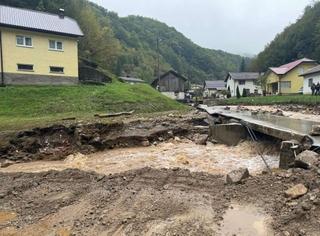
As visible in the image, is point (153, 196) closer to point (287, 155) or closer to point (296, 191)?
point (296, 191)

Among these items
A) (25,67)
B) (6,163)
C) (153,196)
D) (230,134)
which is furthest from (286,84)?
(153,196)

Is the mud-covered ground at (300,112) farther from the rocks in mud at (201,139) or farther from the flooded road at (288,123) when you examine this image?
the rocks in mud at (201,139)

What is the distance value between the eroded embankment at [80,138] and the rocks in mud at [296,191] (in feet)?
27.3

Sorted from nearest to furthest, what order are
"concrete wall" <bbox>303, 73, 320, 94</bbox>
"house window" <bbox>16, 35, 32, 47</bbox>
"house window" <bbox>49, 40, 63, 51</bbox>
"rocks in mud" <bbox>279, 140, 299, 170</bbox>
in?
"rocks in mud" <bbox>279, 140, 299, 170</bbox>, "house window" <bbox>16, 35, 32, 47</bbox>, "house window" <bbox>49, 40, 63, 51</bbox>, "concrete wall" <bbox>303, 73, 320, 94</bbox>

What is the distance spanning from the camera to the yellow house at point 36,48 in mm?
28281

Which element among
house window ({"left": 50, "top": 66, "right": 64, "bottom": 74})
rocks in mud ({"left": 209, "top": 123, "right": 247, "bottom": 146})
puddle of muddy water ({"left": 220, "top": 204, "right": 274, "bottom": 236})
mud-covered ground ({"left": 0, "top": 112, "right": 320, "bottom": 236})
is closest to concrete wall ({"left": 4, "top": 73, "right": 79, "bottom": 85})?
house window ({"left": 50, "top": 66, "right": 64, "bottom": 74})

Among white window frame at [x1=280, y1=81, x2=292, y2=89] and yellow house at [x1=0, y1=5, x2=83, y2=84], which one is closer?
yellow house at [x1=0, y1=5, x2=83, y2=84]

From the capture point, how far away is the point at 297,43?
75.8 m

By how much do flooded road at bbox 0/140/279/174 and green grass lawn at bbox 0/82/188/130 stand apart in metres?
7.78

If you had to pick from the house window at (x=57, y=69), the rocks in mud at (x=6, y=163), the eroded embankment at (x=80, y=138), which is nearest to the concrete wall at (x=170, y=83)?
the house window at (x=57, y=69)

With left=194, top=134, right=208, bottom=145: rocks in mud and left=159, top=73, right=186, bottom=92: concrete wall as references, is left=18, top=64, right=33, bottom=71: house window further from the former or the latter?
left=159, top=73, right=186, bottom=92: concrete wall

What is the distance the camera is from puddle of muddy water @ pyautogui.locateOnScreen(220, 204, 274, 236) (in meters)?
5.66

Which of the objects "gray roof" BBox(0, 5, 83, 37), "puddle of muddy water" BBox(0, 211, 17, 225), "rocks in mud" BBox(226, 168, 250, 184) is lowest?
"puddle of muddy water" BBox(0, 211, 17, 225)

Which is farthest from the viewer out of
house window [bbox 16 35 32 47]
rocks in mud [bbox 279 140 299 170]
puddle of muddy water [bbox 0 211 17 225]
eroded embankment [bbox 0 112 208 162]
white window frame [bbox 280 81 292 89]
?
white window frame [bbox 280 81 292 89]
